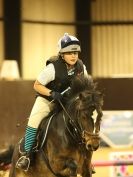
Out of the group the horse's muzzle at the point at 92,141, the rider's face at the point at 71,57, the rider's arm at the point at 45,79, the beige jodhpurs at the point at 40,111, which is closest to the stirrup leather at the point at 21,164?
the beige jodhpurs at the point at 40,111

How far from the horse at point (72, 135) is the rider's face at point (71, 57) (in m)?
0.26

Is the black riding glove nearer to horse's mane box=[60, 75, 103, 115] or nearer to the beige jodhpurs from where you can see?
horse's mane box=[60, 75, 103, 115]

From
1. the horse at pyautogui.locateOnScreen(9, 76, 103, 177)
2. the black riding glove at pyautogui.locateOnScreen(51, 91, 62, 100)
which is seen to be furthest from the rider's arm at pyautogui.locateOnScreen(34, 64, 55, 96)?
the horse at pyautogui.locateOnScreen(9, 76, 103, 177)

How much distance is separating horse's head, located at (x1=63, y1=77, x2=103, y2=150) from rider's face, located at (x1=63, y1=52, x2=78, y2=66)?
28cm

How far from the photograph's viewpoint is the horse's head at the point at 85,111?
531 centimetres

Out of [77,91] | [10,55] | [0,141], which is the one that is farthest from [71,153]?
[10,55]

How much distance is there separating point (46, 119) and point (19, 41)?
1129cm

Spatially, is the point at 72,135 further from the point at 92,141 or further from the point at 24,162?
the point at 24,162

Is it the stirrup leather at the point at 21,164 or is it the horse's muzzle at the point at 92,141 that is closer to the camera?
the horse's muzzle at the point at 92,141

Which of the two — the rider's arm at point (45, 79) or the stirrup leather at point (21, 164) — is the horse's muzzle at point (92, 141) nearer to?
the rider's arm at point (45, 79)

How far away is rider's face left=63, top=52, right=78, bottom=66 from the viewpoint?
6096 mm

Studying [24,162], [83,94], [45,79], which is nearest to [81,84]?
[83,94]

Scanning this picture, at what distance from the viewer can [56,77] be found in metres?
6.15

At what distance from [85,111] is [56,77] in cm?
77
